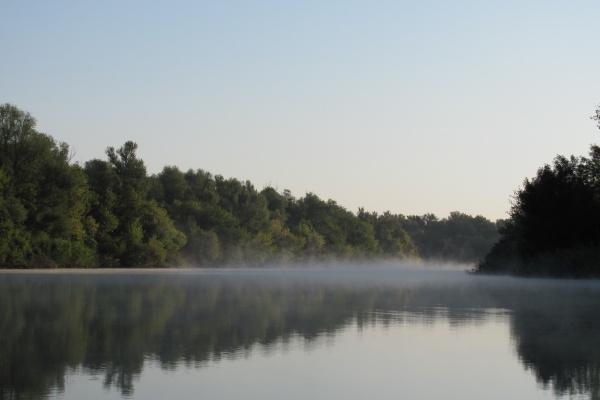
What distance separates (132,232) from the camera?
94.3 meters

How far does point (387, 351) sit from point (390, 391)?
3995 mm

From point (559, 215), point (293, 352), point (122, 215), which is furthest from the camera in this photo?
point (122, 215)

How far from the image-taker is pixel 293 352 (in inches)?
571

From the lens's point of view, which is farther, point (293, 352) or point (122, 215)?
point (122, 215)

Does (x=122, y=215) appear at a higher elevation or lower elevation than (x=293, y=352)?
higher

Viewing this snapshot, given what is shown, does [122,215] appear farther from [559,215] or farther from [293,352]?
[293,352]

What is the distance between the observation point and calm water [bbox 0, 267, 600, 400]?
11008 millimetres

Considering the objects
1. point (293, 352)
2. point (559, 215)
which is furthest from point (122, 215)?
point (293, 352)

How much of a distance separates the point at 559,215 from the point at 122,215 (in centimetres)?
4848

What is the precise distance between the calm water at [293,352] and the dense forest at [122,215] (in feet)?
183

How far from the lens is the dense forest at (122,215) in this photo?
79.2 m

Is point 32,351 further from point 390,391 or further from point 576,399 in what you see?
point 576,399

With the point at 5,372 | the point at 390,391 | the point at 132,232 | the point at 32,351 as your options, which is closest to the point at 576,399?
the point at 390,391

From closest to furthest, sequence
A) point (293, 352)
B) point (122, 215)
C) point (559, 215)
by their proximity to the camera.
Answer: point (293, 352)
point (559, 215)
point (122, 215)
